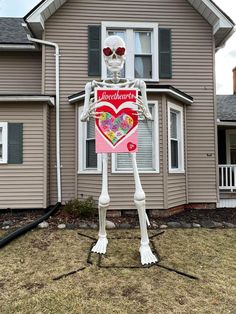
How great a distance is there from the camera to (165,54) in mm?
7824

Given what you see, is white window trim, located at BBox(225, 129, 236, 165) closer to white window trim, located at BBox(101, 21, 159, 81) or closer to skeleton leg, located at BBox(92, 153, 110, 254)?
white window trim, located at BBox(101, 21, 159, 81)

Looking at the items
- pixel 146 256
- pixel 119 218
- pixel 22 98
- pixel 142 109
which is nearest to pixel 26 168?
pixel 22 98

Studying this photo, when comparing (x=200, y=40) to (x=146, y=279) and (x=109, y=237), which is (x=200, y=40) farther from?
(x=146, y=279)

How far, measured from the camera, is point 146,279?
351cm

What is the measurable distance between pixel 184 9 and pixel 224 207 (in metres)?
5.82

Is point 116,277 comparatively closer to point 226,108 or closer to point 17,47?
point 17,47

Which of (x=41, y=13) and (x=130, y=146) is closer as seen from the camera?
(x=130, y=146)

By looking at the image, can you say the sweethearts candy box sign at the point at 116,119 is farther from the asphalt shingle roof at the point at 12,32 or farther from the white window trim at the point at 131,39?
the asphalt shingle roof at the point at 12,32

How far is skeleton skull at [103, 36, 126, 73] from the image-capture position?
4156 millimetres

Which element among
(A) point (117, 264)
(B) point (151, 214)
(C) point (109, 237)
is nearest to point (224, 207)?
(B) point (151, 214)

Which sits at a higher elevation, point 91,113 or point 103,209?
point 91,113

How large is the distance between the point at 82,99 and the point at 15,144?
203cm

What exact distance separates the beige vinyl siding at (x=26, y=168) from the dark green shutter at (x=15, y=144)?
3.7 inches

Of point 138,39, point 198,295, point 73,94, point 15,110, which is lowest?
point 198,295
